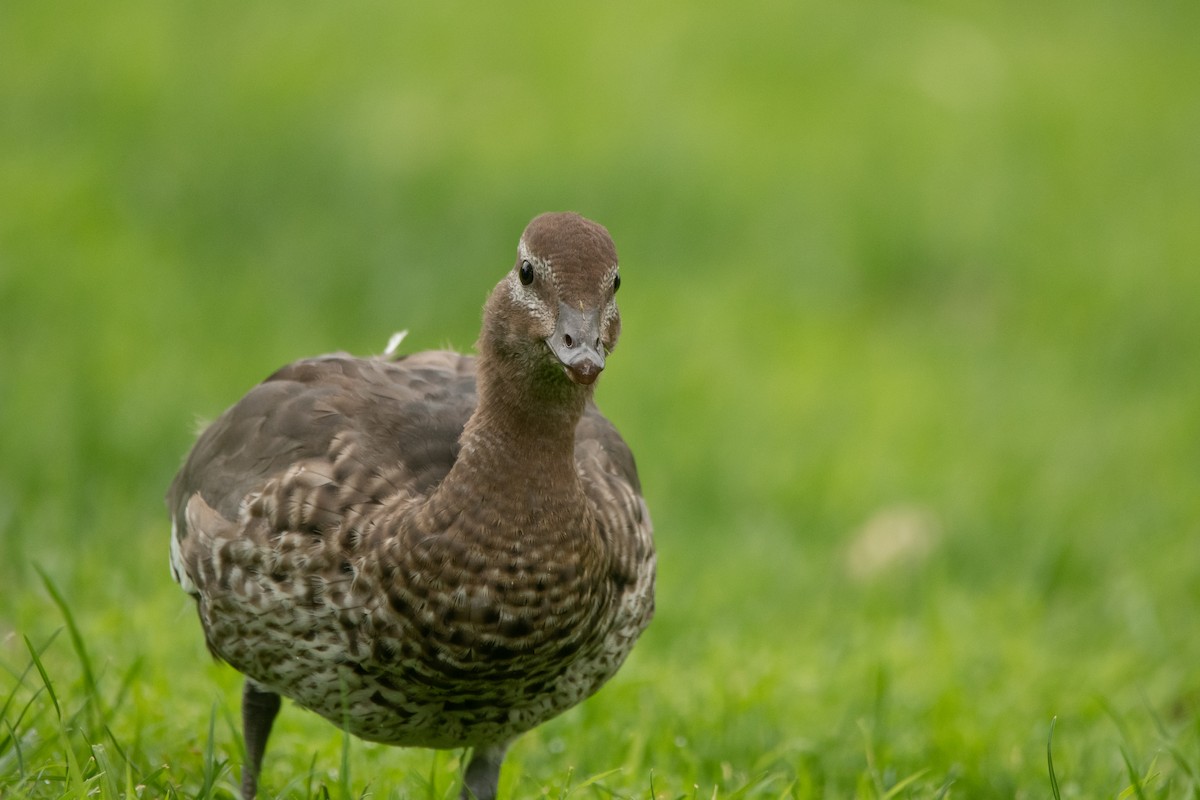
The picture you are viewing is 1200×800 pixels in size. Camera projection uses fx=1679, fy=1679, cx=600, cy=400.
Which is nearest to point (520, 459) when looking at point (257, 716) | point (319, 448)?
point (319, 448)

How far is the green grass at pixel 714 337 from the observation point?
18.3 feet

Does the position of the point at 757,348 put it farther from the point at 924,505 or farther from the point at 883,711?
the point at 883,711

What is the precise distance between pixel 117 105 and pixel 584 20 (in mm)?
3552

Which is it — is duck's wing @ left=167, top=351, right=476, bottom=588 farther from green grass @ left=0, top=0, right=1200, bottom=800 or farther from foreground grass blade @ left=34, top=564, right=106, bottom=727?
green grass @ left=0, top=0, right=1200, bottom=800

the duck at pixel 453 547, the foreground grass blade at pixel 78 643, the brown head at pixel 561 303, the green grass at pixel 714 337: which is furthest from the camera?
the green grass at pixel 714 337

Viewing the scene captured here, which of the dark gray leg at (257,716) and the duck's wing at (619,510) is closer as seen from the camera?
the duck's wing at (619,510)

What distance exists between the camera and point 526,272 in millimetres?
4270

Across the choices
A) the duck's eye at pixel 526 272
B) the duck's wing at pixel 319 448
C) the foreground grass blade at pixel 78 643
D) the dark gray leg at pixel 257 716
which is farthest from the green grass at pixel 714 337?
the duck's eye at pixel 526 272

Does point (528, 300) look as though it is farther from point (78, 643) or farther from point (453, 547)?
point (78, 643)

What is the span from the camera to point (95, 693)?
4.54 metres

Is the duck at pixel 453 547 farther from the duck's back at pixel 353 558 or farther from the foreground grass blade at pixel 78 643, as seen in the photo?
the foreground grass blade at pixel 78 643

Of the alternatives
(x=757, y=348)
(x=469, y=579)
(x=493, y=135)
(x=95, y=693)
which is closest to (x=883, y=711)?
(x=469, y=579)

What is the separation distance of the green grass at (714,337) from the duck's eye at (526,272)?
1.36 m

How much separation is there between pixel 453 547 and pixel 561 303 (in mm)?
671
